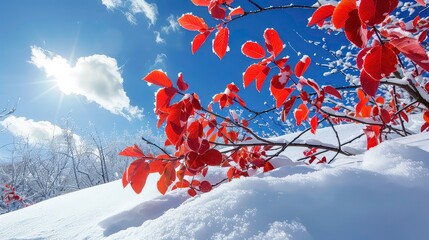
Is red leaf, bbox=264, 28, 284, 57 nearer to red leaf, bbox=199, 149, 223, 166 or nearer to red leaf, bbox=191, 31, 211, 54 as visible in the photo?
red leaf, bbox=191, 31, 211, 54

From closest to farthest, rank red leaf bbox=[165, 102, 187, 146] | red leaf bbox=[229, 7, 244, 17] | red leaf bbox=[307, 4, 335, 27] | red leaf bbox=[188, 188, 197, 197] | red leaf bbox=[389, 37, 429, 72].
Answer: red leaf bbox=[389, 37, 429, 72] → red leaf bbox=[307, 4, 335, 27] → red leaf bbox=[165, 102, 187, 146] → red leaf bbox=[229, 7, 244, 17] → red leaf bbox=[188, 188, 197, 197]

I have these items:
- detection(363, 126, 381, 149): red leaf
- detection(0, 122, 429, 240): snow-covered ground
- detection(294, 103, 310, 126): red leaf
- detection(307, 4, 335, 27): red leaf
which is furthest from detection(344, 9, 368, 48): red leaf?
detection(363, 126, 381, 149): red leaf

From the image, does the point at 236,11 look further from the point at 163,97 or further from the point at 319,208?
the point at 319,208

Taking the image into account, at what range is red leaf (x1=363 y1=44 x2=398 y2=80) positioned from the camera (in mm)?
516

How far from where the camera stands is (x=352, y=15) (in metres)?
0.51

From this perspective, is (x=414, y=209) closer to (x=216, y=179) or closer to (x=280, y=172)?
(x=280, y=172)

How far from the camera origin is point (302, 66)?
0.96 meters

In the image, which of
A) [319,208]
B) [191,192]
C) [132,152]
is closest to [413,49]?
[319,208]

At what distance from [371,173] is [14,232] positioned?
56.3 inches

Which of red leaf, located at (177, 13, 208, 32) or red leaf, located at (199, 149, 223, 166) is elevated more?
red leaf, located at (177, 13, 208, 32)

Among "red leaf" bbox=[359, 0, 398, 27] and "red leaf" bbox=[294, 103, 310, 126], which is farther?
"red leaf" bbox=[294, 103, 310, 126]

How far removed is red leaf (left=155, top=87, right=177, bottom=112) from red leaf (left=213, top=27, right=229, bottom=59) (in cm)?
19

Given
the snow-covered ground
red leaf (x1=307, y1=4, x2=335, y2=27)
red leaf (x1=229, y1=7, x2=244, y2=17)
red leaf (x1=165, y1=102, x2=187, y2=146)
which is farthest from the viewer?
red leaf (x1=229, y1=7, x2=244, y2=17)

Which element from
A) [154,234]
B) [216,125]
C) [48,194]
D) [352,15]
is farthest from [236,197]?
[48,194]
